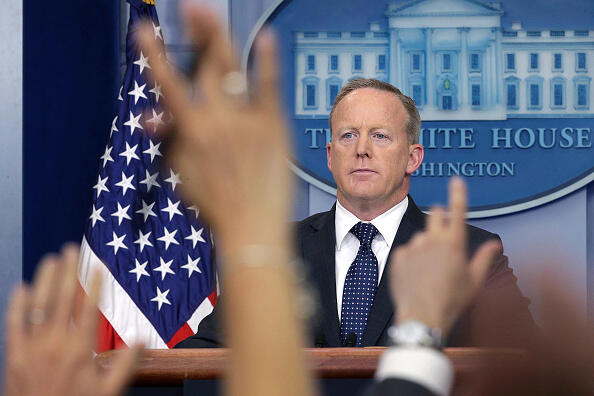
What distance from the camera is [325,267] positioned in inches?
88.5

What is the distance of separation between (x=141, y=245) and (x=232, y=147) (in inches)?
114

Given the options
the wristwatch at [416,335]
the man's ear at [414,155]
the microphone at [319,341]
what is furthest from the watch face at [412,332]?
the man's ear at [414,155]

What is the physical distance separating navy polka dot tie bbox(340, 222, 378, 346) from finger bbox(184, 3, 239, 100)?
5.65 feet

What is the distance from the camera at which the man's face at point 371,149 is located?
2.40 metres

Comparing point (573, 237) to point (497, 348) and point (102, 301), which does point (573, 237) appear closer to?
point (102, 301)

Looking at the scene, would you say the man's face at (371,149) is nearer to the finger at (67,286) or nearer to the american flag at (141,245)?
the american flag at (141,245)

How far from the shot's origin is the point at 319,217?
252 cm

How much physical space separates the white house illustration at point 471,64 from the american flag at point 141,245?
0.87 meters

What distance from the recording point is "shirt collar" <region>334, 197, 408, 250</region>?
7.70ft

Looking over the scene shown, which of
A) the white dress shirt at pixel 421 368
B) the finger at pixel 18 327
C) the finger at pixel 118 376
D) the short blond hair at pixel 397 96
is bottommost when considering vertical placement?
the finger at pixel 118 376

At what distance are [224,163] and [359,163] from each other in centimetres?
200

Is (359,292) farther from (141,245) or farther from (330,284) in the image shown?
(141,245)

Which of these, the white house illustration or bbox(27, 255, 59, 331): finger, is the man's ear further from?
bbox(27, 255, 59, 331): finger

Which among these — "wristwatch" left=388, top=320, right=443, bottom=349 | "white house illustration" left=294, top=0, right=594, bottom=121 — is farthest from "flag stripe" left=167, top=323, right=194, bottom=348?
"wristwatch" left=388, top=320, right=443, bottom=349
